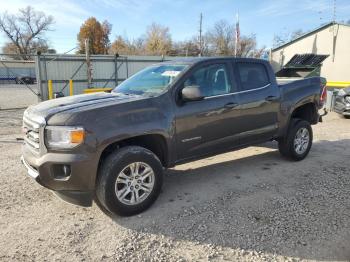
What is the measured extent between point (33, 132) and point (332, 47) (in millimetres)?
17673

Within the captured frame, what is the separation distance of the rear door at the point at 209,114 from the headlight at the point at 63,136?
1.29m

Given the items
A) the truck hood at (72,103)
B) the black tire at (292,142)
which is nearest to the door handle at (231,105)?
the truck hood at (72,103)

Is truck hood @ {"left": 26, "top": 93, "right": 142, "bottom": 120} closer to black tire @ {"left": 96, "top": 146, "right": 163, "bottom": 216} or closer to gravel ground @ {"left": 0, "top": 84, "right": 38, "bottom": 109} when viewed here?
black tire @ {"left": 96, "top": 146, "right": 163, "bottom": 216}

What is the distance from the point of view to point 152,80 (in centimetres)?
474

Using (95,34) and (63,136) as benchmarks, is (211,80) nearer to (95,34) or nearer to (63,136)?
(63,136)

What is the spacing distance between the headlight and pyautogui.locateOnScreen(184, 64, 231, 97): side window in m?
1.64

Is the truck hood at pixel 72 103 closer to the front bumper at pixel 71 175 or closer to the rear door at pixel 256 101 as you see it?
the front bumper at pixel 71 175

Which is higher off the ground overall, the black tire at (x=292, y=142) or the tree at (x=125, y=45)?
the tree at (x=125, y=45)

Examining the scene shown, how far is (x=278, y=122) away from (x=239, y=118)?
1047 millimetres

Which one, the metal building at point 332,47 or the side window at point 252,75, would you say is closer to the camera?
the side window at point 252,75

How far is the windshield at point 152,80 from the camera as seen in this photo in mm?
4426

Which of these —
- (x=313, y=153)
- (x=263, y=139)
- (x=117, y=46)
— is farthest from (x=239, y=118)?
(x=117, y=46)

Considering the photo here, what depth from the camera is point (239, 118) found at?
16.2 feet

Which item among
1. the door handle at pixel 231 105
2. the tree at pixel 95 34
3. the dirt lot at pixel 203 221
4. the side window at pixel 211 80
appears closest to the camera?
the dirt lot at pixel 203 221
